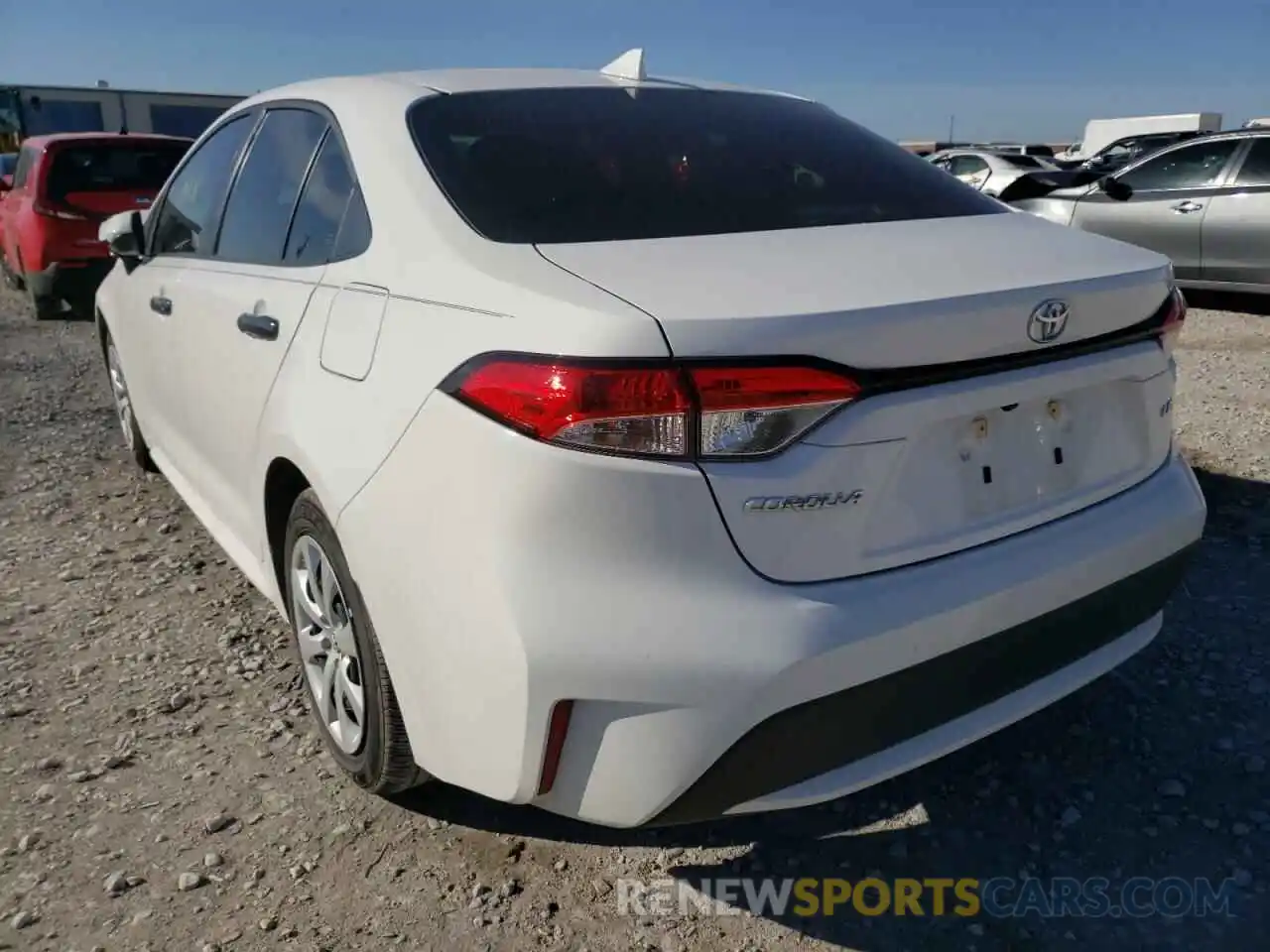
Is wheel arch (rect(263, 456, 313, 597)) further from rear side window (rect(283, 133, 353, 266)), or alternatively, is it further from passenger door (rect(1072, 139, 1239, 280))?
passenger door (rect(1072, 139, 1239, 280))

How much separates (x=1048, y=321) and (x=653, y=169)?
2.98 ft

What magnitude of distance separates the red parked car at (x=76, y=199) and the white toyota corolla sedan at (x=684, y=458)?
7.51 metres

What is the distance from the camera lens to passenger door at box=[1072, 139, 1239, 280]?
8.18 metres

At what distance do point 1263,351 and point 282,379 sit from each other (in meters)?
6.75

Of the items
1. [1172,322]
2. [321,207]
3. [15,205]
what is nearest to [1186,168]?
[1172,322]

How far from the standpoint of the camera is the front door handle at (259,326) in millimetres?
2396

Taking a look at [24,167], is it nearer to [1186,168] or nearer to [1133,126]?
[1186,168]

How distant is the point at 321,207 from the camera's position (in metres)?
2.44

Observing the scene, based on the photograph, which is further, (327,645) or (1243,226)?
(1243,226)

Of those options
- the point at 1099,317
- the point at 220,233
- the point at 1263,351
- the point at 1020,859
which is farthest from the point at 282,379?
the point at 1263,351

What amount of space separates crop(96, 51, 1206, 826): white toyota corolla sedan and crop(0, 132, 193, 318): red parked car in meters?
7.51

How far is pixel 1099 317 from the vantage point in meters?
1.91

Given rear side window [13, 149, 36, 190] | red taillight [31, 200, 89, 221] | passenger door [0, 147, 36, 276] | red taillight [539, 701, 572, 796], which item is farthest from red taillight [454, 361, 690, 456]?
rear side window [13, 149, 36, 190]

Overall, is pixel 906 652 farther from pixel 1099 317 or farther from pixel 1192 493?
pixel 1192 493
